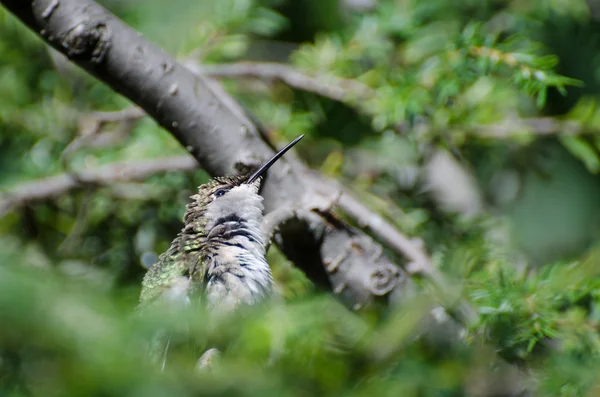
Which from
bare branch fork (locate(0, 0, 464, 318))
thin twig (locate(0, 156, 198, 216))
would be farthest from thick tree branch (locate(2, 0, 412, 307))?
thin twig (locate(0, 156, 198, 216))

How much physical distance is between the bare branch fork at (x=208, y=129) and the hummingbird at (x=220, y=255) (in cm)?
8

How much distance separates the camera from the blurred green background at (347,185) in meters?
0.70

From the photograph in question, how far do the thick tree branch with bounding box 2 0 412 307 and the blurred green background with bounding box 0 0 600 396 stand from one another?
218 millimetres

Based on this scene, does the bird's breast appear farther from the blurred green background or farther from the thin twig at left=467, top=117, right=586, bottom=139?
the thin twig at left=467, top=117, right=586, bottom=139

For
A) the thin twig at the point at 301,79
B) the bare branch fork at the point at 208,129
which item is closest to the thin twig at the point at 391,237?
the bare branch fork at the point at 208,129

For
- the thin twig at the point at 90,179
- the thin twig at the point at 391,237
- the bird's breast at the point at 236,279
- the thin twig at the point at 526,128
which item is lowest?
the thin twig at the point at 526,128

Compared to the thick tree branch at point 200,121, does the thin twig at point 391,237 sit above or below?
below

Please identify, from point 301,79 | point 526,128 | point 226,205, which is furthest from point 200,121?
point 526,128

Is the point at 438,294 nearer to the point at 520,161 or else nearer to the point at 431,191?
the point at 431,191

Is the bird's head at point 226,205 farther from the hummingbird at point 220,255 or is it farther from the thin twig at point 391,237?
the thin twig at point 391,237

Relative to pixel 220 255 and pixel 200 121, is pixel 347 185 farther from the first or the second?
pixel 200 121

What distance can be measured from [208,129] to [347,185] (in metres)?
0.84

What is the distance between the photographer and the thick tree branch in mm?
1636

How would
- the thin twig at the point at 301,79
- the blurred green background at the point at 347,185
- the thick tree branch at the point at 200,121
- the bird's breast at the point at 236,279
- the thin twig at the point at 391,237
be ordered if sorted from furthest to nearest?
the thin twig at the point at 301,79 < the thin twig at the point at 391,237 < the bird's breast at the point at 236,279 < the thick tree branch at the point at 200,121 < the blurred green background at the point at 347,185
